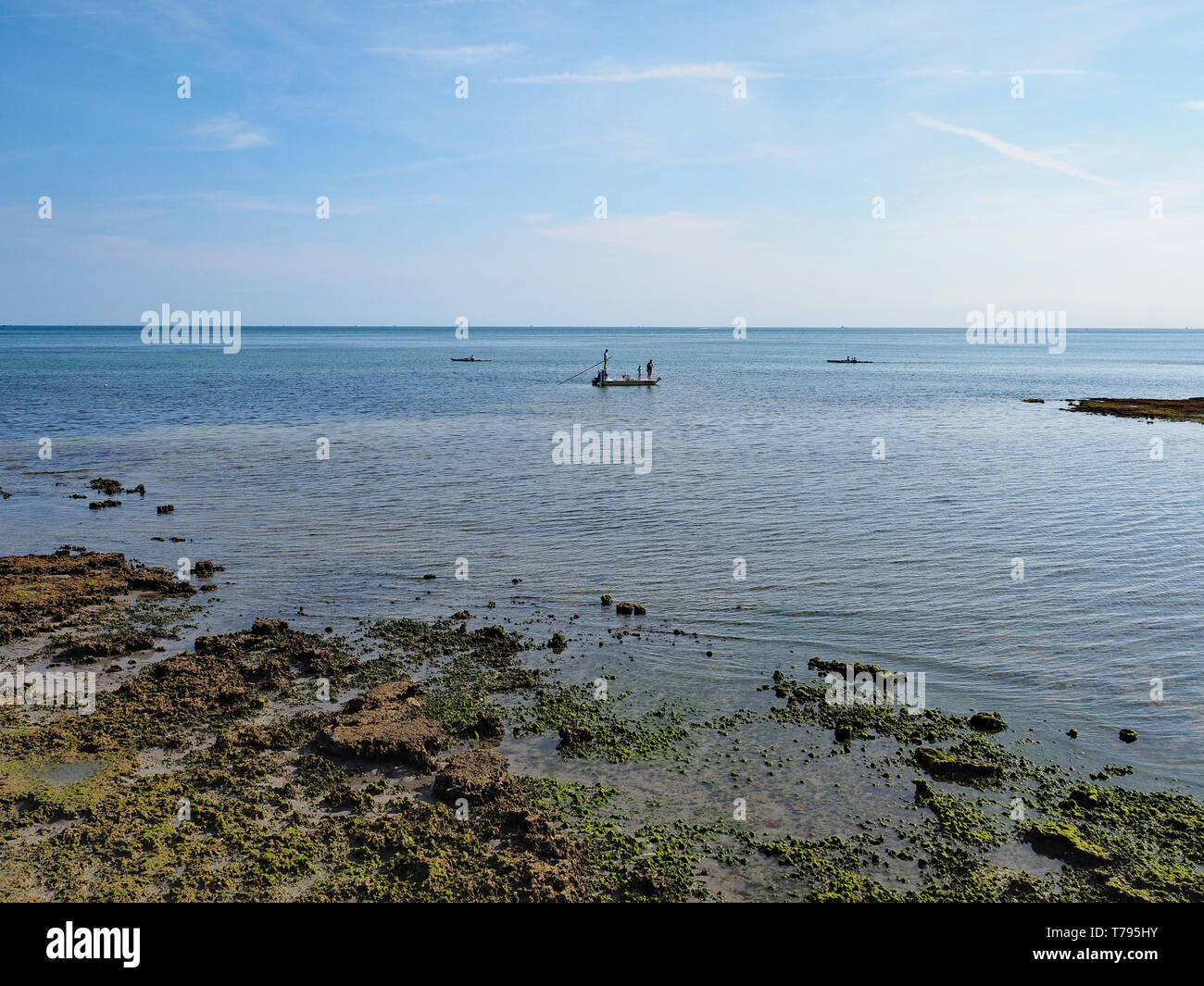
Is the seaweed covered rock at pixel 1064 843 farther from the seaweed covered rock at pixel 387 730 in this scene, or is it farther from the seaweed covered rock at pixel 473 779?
the seaweed covered rock at pixel 387 730

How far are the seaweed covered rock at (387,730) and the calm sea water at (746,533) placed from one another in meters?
4.26

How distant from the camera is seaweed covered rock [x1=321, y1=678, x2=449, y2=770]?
11766mm

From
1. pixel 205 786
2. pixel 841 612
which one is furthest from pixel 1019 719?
pixel 205 786

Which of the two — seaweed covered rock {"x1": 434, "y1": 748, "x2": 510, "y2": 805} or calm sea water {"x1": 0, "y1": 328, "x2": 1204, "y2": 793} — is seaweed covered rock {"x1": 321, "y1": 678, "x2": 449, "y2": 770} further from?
calm sea water {"x1": 0, "y1": 328, "x2": 1204, "y2": 793}

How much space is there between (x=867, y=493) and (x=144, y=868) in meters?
27.5

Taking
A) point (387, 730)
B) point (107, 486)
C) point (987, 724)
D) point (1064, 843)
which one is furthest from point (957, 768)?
point (107, 486)

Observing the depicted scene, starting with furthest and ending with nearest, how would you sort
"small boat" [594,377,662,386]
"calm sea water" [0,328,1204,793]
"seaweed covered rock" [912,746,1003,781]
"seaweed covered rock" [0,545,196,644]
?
1. "small boat" [594,377,662,386]
2. "seaweed covered rock" [0,545,196,644]
3. "calm sea water" [0,328,1204,793]
4. "seaweed covered rock" [912,746,1003,781]

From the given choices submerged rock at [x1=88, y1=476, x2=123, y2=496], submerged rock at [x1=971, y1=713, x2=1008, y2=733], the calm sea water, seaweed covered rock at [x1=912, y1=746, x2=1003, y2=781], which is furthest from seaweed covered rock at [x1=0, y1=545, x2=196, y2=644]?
submerged rock at [x1=971, y1=713, x2=1008, y2=733]

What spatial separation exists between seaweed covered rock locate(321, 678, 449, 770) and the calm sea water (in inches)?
168

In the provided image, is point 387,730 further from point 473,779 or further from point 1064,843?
point 1064,843

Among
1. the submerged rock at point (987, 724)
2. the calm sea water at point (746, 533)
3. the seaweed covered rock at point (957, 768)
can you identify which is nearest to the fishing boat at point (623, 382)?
the calm sea water at point (746, 533)

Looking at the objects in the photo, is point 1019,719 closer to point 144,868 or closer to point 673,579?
point 673,579

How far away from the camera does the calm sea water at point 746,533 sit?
15.4 m

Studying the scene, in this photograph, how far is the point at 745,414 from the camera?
63.0 m
